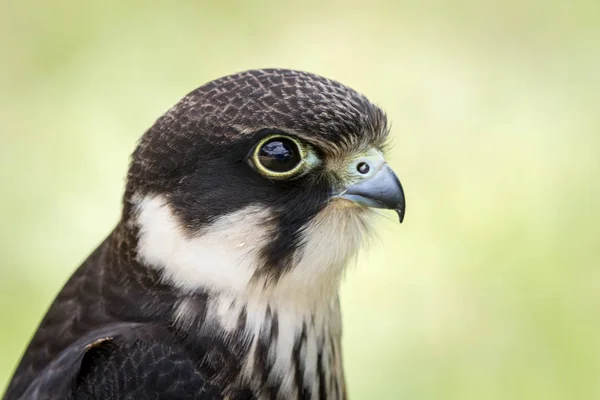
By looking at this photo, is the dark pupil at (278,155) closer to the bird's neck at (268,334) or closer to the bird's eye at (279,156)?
the bird's eye at (279,156)

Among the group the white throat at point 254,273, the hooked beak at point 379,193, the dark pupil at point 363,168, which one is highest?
the dark pupil at point 363,168

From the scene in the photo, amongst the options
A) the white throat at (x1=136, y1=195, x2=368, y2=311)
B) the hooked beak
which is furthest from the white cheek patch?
the hooked beak

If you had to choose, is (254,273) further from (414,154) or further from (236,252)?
(414,154)

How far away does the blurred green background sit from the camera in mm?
6203

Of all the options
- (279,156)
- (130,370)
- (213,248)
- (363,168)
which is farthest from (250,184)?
(130,370)

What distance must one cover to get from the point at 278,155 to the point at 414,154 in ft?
14.1

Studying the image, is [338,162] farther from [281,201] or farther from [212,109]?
[212,109]

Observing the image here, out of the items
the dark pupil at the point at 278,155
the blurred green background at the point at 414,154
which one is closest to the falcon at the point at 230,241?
the dark pupil at the point at 278,155

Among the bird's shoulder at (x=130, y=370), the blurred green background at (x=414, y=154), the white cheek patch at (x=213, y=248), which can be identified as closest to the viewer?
the bird's shoulder at (x=130, y=370)

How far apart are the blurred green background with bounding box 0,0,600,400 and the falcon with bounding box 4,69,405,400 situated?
2.94 meters

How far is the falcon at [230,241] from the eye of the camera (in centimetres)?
304

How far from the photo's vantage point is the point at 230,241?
310 centimetres

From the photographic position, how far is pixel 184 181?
3.11 meters

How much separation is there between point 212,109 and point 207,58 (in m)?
5.08
